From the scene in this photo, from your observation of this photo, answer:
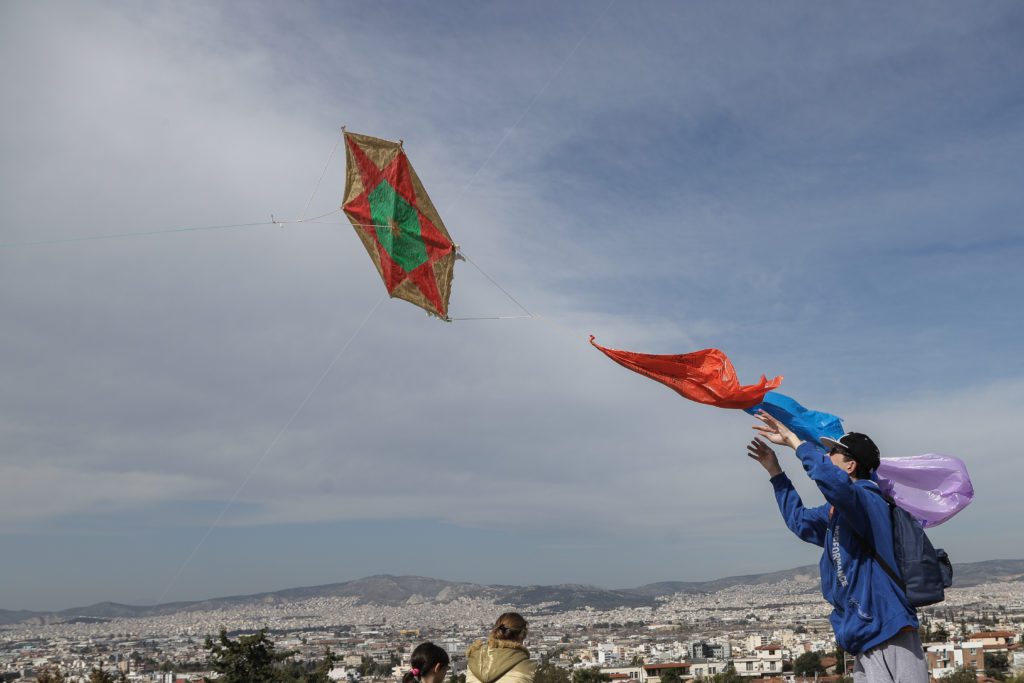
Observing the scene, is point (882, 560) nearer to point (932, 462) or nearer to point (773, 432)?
point (773, 432)

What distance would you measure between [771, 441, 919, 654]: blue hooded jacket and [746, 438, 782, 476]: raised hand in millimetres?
625

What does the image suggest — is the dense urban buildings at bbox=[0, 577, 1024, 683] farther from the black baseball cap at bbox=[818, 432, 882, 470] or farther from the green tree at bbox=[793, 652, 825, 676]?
the black baseball cap at bbox=[818, 432, 882, 470]

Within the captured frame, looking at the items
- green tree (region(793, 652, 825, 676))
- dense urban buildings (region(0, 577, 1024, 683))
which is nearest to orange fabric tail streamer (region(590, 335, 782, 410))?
dense urban buildings (region(0, 577, 1024, 683))

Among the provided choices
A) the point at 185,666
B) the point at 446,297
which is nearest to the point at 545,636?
the point at 185,666

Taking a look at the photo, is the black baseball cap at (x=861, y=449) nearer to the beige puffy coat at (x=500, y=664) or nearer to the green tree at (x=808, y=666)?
the beige puffy coat at (x=500, y=664)

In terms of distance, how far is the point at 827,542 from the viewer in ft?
13.4

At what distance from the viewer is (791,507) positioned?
4.49 metres

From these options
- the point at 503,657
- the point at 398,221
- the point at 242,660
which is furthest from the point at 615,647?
the point at 503,657

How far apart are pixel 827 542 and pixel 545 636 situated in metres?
149

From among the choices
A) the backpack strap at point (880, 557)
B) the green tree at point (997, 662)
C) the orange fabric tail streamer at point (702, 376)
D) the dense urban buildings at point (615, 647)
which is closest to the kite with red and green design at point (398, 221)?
the orange fabric tail streamer at point (702, 376)

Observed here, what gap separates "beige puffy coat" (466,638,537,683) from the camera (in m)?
5.00

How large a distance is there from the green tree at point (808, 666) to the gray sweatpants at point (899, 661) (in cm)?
6115

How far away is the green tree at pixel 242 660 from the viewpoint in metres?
19.5

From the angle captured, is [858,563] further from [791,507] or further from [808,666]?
[808,666]
